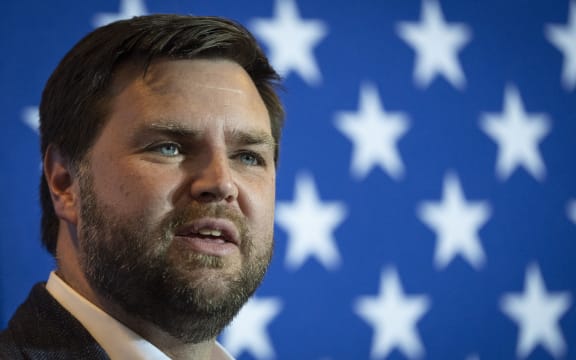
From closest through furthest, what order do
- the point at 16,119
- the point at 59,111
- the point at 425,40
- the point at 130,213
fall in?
1. the point at 130,213
2. the point at 59,111
3. the point at 16,119
4. the point at 425,40

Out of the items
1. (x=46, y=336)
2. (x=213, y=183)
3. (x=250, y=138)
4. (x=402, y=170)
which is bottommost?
(x=46, y=336)

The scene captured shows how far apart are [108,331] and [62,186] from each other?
252 mm

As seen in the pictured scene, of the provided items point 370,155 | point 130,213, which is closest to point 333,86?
point 370,155

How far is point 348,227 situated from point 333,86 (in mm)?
357

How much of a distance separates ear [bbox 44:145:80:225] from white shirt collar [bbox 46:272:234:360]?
114mm

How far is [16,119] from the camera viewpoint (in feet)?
4.96

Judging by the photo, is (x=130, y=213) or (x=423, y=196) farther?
(x=423, y=196)

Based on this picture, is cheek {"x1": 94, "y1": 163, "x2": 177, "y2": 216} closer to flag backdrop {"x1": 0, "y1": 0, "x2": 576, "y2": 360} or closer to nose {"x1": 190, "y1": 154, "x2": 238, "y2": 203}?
nose {"x1": 190, "y1": 154, "x2": 238, "y2": 203}

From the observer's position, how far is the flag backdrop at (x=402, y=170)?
1652 mm

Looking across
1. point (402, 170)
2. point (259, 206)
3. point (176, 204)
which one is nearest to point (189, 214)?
point (176, 204)

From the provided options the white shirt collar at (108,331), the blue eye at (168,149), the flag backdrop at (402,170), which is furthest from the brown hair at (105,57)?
the flag backdrop at (402,170)

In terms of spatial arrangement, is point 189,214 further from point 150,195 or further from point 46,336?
point 46,336

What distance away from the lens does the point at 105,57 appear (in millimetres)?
1117

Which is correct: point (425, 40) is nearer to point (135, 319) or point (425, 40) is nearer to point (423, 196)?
point (423, 196)
